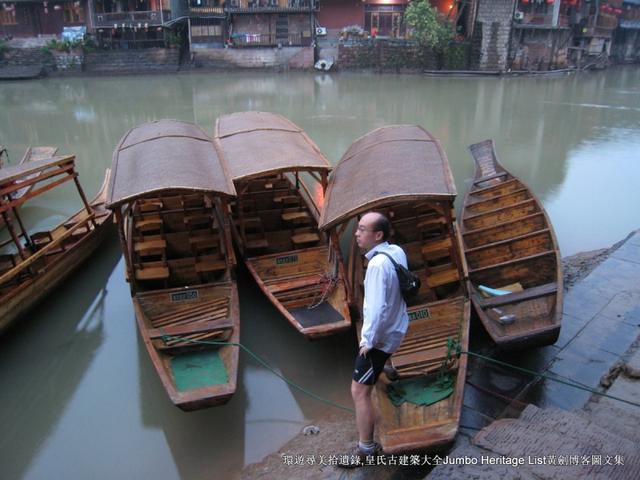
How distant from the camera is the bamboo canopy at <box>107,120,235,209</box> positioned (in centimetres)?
530

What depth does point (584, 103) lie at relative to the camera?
20.7m

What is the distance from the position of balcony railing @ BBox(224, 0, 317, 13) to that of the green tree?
261 inches

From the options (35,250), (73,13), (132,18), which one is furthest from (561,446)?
(73,13)

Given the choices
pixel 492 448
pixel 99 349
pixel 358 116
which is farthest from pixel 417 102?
pixel 492 448

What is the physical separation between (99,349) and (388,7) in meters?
32.2

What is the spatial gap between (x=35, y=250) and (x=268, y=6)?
93.7 feet

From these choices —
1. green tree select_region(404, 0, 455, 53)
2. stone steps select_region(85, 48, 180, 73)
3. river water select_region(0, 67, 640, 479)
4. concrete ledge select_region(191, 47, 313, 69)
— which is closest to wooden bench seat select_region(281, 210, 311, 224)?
river water select_region(0, 67, 640, 479)

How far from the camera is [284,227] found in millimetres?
7648

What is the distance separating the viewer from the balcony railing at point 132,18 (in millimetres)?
29844

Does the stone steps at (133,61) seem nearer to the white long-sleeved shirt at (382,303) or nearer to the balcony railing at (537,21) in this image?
the balcony railing at (537,21)

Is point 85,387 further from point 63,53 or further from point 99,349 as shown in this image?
point 63,53

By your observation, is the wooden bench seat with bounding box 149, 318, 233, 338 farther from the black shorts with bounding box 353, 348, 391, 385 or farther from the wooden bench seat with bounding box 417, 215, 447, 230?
the wooden bench seat with bounding box 417, 215, 447, 230

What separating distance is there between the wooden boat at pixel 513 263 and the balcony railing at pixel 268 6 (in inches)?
1048

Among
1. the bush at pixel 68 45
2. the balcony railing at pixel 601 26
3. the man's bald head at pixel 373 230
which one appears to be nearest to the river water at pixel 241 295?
the man's bald head at pixel 373 230
